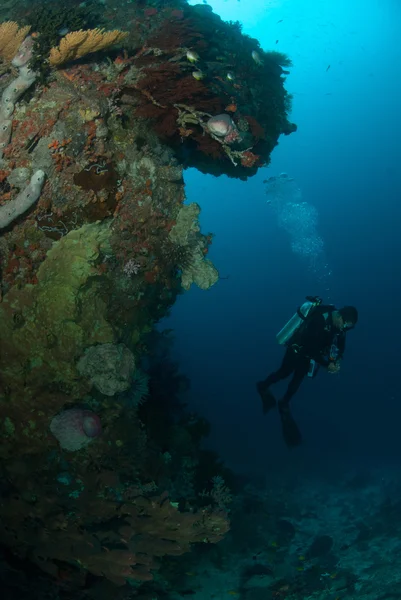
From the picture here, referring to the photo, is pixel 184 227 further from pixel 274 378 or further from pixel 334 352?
pixel 274 378

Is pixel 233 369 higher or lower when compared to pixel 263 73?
lower

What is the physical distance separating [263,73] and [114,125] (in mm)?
4947

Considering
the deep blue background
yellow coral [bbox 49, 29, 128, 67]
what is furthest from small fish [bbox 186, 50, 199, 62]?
the deep blue background

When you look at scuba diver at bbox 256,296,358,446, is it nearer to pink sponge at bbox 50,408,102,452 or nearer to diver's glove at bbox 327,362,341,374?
diver's glove at bbox 327,362,341,374

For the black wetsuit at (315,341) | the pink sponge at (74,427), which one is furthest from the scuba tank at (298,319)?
the pink sponge at (74,427)

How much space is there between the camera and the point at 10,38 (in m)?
3.74

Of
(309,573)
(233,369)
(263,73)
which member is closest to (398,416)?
(233,369)

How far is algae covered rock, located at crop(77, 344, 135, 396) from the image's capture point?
4047mm

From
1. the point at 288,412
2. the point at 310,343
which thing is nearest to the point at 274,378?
the point at 288,412

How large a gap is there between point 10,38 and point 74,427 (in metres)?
4.12

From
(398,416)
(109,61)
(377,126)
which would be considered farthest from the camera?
(377,126)

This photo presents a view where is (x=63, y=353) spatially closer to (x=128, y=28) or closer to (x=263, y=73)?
(x=128, y=28)

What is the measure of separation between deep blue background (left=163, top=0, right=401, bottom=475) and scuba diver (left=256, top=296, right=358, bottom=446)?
15529mm

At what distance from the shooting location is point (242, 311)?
8538cm
